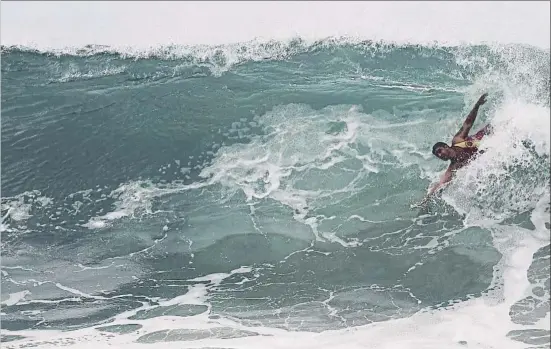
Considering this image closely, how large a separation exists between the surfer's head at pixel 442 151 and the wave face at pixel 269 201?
2.15 ft

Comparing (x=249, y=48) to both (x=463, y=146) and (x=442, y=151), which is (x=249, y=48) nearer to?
(x=442, y=151)

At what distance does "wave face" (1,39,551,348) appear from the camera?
29.5ft

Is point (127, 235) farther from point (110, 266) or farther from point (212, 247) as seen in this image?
point (212, 247)

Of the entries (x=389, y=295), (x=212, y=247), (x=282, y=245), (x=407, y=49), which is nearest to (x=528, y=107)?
(x=407, y=49)

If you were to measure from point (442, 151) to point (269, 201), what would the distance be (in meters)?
3.48

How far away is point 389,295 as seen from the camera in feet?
30.2

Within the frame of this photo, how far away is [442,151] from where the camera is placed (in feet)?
28.0

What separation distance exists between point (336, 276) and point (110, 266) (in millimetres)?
4453

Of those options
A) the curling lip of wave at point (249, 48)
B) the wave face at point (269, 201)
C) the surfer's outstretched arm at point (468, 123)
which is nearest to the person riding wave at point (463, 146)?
the surfer's outstretched arm at point (468, 123)

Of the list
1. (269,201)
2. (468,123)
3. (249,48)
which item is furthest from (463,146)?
(249,48)

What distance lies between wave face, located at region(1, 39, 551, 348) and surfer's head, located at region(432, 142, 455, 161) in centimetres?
65

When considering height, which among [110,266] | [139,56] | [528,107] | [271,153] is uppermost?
[139,56]

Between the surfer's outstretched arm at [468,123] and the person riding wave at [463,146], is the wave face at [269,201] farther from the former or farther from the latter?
the surfer's outstretched arm at [468,123]

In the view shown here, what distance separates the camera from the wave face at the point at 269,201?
8992 mm
